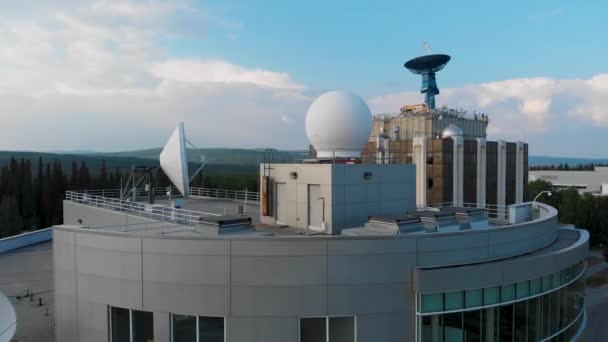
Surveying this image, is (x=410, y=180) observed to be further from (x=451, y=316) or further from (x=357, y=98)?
(x=451, y=316)

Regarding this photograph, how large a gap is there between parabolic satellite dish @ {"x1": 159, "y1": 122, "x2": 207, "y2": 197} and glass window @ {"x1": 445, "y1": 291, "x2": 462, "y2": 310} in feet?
47.4

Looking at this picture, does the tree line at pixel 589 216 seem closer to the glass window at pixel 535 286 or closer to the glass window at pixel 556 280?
the glass window at pixel 556 280

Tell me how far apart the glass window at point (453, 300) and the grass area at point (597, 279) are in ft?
133

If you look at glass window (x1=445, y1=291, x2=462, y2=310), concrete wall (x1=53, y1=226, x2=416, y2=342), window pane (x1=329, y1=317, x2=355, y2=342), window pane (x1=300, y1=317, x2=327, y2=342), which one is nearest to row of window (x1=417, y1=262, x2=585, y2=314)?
glass window (x1=445, y1=291, x2=462, y2=310)

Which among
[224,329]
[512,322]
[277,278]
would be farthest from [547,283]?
[224,329]

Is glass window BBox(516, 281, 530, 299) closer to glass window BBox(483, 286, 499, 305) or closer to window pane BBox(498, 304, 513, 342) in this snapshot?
window pane BBox(498, 304, 513, 342)

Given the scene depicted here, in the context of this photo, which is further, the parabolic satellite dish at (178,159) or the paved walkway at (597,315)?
the paved walkway at (597,315)

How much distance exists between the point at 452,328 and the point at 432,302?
124 cm

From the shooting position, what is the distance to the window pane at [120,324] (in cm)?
1514

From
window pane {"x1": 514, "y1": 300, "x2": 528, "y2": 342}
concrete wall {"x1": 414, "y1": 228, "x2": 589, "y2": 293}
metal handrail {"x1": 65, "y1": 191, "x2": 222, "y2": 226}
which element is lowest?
window pane {"x1": 514, "y1": 300, "x2": 528, "y2": 342}

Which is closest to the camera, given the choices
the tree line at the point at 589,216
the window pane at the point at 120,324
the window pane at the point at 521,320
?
the window pane at the point at 120,324

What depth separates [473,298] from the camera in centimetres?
1468

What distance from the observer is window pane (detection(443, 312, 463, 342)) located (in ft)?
47.7

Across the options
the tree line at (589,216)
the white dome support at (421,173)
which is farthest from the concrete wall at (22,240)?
the tree line at (589,216)
